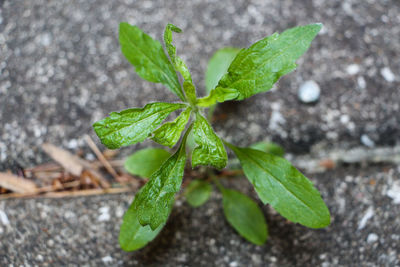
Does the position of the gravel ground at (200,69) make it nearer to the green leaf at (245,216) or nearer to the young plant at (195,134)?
the green leaf at (245,216)

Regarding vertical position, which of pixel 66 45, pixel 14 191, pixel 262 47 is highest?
pixel 66 45

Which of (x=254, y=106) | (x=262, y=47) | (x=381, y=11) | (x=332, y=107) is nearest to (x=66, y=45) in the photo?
Result: (x=254, y=106)

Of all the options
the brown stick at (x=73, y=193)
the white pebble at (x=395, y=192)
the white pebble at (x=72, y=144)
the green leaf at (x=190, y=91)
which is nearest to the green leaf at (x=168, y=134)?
the green leaf at (x=190, y=91)

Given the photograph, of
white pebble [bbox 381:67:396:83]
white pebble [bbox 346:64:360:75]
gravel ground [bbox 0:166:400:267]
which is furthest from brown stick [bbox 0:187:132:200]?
white pebble [bbox 381:67:396:83]

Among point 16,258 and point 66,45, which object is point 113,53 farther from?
point 16,258

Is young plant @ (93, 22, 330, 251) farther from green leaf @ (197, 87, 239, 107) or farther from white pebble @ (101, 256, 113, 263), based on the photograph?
white pebble @ (101, 256, 113, 263)

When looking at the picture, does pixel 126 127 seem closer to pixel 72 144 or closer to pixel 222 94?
pixel 222 94
